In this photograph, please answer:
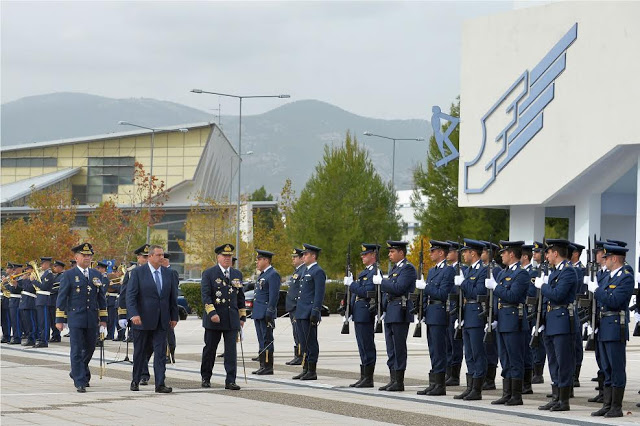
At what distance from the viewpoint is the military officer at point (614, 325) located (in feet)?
44.7

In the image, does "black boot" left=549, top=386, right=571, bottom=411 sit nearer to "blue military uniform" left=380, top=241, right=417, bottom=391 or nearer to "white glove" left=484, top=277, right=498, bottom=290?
"white glove" left=484, top=277, right=498, bottom=290

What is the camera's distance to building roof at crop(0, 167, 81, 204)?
103 m

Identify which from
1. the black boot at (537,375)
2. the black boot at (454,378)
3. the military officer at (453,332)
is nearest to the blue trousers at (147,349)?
the military officer at (453,332)

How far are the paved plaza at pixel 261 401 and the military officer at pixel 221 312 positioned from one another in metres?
0.37

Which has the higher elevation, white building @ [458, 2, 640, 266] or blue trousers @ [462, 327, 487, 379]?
white building @ [458, 2, 640, 266]

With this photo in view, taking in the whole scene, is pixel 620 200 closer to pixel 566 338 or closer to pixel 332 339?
pixel 332 339

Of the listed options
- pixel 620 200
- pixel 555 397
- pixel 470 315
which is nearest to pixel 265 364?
pixel 470 315

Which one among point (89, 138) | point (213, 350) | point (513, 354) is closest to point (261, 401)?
point (213, 350)

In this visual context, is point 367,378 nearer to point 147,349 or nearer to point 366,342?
point 366,342

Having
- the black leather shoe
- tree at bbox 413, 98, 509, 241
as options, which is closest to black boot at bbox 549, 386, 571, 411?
the black leather shoe

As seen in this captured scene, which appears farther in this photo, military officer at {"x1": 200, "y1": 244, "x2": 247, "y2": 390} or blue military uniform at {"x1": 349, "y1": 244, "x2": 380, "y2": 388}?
blue military uniform at {"x1": 349, "y1": 244, "x2": 380, "y2": 388}

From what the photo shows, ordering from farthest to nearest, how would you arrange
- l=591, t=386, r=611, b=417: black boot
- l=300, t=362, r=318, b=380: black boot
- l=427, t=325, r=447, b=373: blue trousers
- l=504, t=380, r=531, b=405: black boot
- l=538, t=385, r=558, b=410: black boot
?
l=300, t=362, r=318, b=380: black boot
l=427, t=325, r=447, b=373: blue trousers
l=504, t=380, r=531, b=405: black boot
l=538, t=385, r=558, b=410: black boot
l=591, t=386, r=611, b=417: black boot

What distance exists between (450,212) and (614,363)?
45.8 meters

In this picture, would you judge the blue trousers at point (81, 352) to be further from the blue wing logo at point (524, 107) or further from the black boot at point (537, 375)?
the blue wing logo at point (524, 107)
